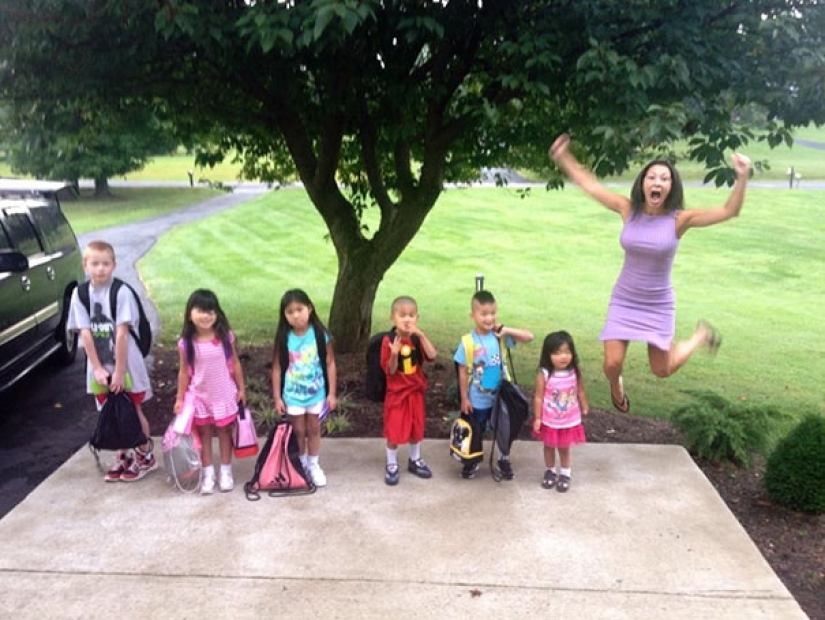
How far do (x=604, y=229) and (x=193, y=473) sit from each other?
73.2ft

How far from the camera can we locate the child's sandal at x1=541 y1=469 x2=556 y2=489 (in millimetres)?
4781

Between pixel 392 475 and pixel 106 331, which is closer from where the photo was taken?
pixel 106 331

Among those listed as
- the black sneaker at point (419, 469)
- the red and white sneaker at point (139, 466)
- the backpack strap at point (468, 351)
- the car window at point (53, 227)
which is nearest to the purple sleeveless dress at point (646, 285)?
the backpack strap at point (468, 351)

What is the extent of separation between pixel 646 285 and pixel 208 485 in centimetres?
285

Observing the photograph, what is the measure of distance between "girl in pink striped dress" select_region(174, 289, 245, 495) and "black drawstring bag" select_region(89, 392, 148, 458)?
357mm

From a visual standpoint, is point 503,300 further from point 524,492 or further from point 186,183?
point 186,183

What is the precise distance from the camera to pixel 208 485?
185 inches

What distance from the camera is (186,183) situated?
143 ft

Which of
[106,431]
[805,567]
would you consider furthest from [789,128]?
[106,431]

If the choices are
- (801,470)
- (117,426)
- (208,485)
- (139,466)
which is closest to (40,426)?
(139,466)

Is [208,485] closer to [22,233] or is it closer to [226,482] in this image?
[226,482]

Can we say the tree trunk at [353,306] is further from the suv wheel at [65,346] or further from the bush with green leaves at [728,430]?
the bush with green leaves at [728,430]

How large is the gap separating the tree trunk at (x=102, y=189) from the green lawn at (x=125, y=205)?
330mm

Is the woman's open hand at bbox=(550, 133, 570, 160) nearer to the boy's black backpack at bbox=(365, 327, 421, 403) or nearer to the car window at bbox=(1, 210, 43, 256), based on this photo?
the boy's black backpack at bbox=(365, 327, 421, 403)
